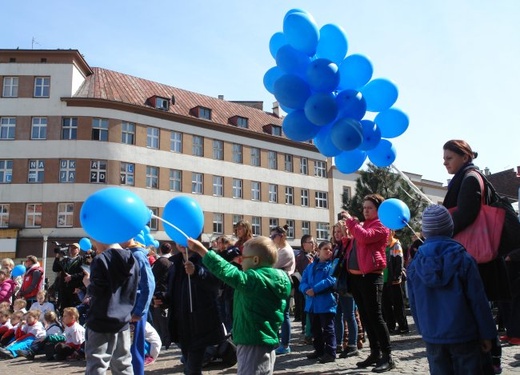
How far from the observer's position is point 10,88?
1379 inches

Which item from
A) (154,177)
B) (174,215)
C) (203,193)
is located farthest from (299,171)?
(174,215)

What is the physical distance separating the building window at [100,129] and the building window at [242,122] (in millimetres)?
12262

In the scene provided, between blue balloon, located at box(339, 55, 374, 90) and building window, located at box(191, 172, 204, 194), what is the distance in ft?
109

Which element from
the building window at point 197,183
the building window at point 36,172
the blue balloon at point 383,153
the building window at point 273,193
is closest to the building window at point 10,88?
the building window at point 36,172

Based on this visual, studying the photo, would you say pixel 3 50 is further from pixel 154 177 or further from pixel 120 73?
pixel 154 177

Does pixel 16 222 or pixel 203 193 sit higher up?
pixel 203 193

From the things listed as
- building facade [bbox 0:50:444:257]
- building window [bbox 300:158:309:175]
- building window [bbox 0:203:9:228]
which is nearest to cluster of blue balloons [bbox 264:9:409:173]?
building facade [bbox 0:50:444:257]

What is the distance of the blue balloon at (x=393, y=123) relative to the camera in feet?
21.6

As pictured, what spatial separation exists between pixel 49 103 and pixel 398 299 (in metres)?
31.2

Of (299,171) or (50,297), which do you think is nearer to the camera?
(50,297)

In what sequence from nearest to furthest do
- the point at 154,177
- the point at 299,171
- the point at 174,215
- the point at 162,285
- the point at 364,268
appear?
1. the point at 174,215
2. the point at 364,268
3. the point at 162,285
4. the point at 154,177
5. the point at 299,171

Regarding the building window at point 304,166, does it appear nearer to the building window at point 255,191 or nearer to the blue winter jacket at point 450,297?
the building window at point 255,191

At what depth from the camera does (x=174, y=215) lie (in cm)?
486

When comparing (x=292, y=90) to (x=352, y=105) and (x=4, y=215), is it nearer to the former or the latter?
(x=352, y=105)
